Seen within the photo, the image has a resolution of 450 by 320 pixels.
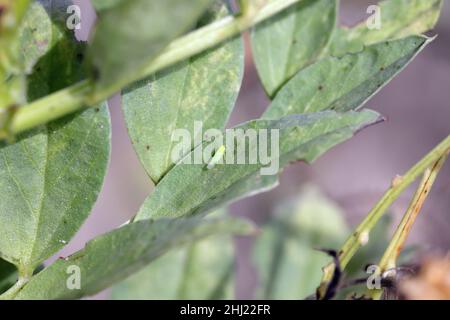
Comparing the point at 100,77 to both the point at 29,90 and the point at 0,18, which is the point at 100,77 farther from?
the point at 29,90

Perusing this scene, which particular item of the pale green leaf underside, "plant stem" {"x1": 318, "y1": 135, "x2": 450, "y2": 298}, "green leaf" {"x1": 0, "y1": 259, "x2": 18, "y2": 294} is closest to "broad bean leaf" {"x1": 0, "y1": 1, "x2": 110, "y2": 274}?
the pale green leaf underside

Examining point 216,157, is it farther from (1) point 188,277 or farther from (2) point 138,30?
(1) point 188,277

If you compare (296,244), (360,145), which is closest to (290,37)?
(296,244)

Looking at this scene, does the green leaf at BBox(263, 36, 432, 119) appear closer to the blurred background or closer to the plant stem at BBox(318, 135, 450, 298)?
the plant stem at BBox(318, 135, 450, 298)

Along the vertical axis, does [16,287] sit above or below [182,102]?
below
